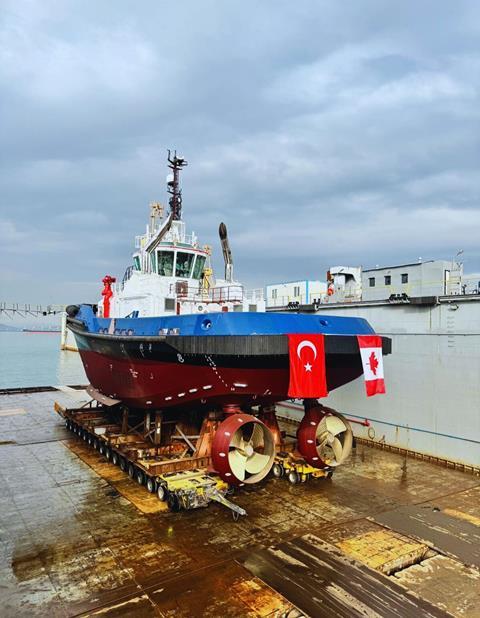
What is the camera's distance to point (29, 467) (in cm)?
970

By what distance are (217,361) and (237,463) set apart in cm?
182

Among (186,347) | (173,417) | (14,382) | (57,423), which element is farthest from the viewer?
(14,382)

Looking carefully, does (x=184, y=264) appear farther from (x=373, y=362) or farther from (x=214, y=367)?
(x=373, y=362)

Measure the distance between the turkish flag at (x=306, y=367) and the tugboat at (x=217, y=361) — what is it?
0.02 metres

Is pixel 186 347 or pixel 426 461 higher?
pixel 186 347

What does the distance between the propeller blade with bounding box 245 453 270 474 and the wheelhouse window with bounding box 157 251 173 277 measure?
5741 millimetres

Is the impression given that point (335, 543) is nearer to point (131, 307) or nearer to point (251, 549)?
point (251, 549)

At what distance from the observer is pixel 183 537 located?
638cm

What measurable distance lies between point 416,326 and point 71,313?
428 inches

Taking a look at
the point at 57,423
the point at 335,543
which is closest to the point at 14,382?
the point at 57,423

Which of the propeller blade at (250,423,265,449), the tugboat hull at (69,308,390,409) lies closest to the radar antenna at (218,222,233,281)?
the tugboat hull at (69,308,390,409)

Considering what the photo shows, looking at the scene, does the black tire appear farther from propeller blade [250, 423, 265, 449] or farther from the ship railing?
the ship railing

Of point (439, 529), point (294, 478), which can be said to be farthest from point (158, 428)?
point (439, 529)

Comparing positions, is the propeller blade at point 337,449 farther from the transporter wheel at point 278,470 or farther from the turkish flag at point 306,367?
the turkish flag at point 306,367
